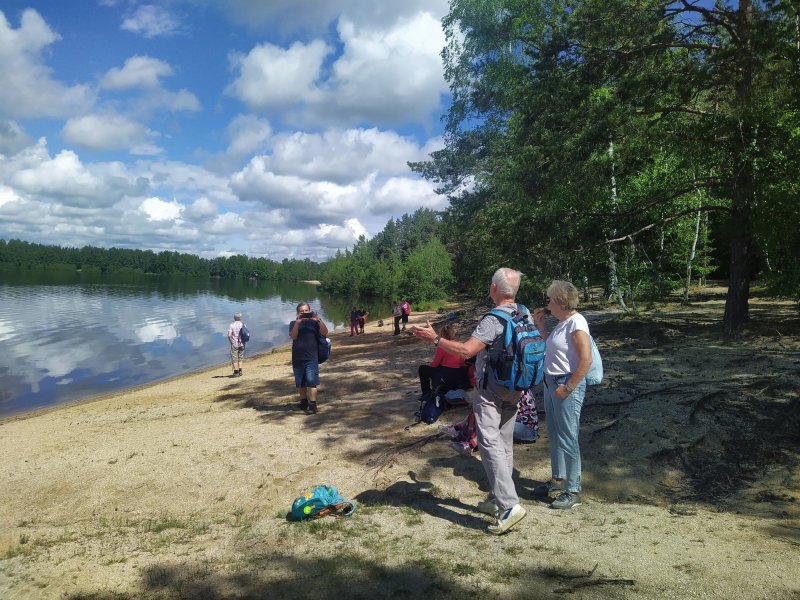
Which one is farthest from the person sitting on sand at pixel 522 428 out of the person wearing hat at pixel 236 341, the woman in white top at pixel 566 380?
the person wearing hat at pixel 236 341

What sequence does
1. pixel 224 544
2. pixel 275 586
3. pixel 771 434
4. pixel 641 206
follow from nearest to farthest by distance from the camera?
1. pixel 275 586
2. pixel 224 544
3. pixel 771 434
4. pixel 641 206

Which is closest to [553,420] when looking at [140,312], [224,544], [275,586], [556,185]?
[275,586]

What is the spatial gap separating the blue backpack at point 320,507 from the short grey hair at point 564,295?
8.26 feet

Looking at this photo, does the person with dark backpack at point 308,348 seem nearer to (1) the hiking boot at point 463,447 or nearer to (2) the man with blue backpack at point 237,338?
(1) the hiking boot at point 463,447

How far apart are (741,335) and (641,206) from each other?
3420mm

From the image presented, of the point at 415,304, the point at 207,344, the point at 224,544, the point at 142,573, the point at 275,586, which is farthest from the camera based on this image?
the point at 415,304

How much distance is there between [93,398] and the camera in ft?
50.5

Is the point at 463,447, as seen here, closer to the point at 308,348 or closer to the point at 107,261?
the point at 308,348

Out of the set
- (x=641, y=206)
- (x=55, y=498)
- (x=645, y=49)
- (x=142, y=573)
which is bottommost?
(x=55, y=498)

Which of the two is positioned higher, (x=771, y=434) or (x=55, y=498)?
(x=771, y=434)

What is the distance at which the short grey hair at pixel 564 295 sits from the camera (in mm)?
3795

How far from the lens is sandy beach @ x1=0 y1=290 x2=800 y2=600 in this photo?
2973 mm

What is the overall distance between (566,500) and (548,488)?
250mm

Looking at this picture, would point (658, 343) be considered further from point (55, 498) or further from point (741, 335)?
point (55, 498)
